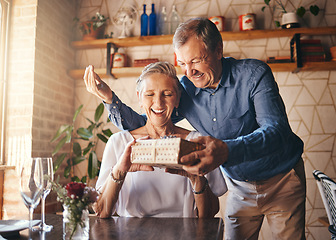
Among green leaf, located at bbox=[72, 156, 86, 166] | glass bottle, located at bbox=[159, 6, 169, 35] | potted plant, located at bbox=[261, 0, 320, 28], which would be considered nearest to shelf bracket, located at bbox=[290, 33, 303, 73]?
potted plant, located at bbox=[261, 0, 320, 28]

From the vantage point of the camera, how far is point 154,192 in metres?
1.65

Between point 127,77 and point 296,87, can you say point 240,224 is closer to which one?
point 296,87

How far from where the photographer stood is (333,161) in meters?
3.37

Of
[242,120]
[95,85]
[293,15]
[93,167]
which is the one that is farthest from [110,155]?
[293,15]

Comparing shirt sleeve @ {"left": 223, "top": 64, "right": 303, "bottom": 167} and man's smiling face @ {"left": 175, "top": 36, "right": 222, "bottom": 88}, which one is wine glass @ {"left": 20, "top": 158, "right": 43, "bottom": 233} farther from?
man's smiling face @ {"left": 175, "top": 36, "right": 222, "bottom": 88}

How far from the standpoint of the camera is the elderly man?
1.47 metres

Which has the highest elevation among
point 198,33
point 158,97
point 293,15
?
point 293,15

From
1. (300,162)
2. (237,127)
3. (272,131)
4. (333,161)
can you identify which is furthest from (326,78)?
(272,131)

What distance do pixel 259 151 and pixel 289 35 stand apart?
2.70 m

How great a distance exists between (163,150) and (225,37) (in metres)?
2.73

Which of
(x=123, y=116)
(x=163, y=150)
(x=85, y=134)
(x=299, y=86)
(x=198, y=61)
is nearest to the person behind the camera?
(x=163, y=150)

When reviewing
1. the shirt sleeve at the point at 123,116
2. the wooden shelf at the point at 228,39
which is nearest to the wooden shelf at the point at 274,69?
the wooden shelf at the point at 228,39

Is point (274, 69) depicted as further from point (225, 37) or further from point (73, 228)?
point (73, 228)

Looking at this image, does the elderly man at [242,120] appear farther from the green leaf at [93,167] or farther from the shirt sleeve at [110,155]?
the green leaf at [93,167]
